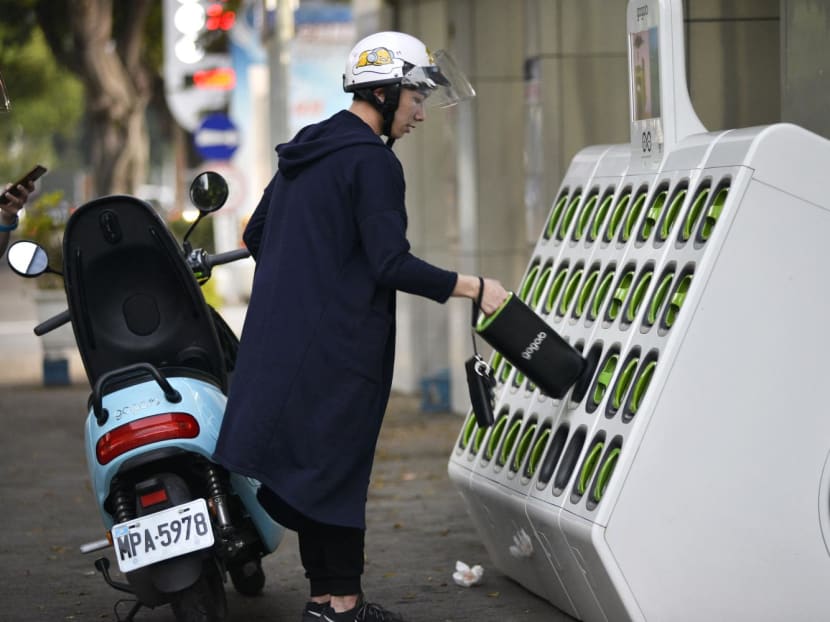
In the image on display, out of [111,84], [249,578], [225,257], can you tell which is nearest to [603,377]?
[225,257]

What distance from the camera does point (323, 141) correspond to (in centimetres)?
496

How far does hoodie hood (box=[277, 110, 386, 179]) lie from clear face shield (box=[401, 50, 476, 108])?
203mm

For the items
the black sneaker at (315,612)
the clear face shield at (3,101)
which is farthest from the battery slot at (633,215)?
the clear face shield at (3,101)

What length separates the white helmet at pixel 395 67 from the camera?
4.99 metres

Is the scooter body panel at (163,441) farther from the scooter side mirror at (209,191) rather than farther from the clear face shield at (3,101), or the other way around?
the clear face shield at (3,101)

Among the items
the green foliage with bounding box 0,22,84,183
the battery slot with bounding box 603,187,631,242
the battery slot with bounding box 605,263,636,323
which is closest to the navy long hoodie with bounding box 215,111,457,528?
the battery slot with bounding box 605,263,636,323

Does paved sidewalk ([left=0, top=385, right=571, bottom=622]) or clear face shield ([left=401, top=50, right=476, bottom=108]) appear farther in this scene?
paved sidewalk ([left=0, top=385, right=571, bottom=622])

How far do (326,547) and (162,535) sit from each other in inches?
21.6

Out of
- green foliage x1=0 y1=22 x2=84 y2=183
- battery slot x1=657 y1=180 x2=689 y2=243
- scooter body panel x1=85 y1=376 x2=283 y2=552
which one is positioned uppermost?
battery slot x1=657 y1=180 x2=689 y2=243

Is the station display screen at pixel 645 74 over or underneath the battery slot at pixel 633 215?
over

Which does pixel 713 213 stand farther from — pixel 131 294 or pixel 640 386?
pixel 131 294

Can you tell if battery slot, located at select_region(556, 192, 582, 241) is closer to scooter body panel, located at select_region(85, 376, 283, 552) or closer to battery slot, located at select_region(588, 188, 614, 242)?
battery slot, located at select_region(588, 188, 614, 242)

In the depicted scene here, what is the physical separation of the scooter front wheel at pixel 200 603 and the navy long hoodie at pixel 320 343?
Answer: 425 mm

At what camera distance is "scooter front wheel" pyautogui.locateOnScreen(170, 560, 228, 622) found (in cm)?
502
